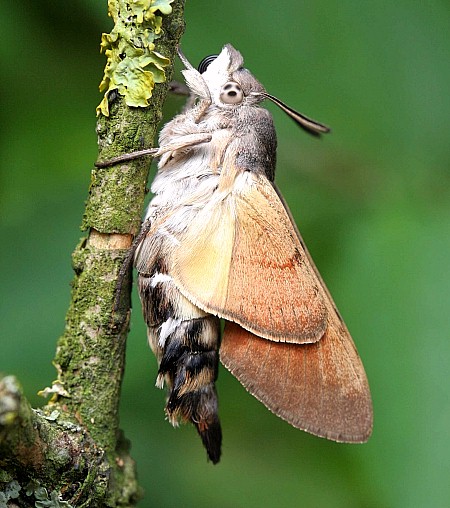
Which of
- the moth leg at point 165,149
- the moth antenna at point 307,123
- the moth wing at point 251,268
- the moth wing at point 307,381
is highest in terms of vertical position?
the moth antenna at point 307,123

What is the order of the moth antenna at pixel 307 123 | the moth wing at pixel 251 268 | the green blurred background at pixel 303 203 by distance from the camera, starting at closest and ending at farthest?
the moth wing at pixel 251 268 → the moth antenna at pixel 307 123 → the green blurred background at pixel 303 203

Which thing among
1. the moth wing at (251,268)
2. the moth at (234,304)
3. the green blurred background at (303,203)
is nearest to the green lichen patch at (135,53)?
the moth at (234,304)

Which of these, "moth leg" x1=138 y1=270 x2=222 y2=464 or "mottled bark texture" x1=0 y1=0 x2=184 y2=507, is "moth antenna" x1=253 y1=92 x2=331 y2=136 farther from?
"moth leg" x1=138 y1=270 x2=222 y2=464

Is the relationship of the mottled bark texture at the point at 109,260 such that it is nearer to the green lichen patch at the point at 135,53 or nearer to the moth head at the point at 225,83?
the green lichen patch at the point at 135,53

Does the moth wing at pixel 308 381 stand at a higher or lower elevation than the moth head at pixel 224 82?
lower

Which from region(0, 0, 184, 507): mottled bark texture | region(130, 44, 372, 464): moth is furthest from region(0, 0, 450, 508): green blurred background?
region(0, 0, 184, 507): mottled bark texture

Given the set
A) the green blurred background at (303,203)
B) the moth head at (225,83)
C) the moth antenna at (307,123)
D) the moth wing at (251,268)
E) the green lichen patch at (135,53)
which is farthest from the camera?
the green blurred background at (303,203)

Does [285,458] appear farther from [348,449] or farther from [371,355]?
[371,355]

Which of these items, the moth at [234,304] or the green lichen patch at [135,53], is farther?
the moth at [234,304]
